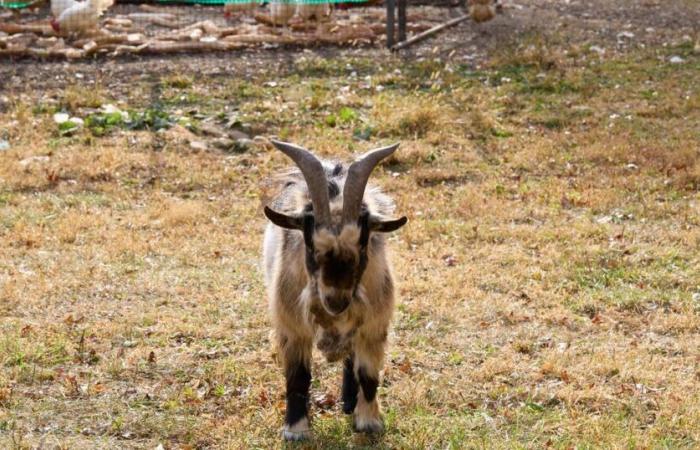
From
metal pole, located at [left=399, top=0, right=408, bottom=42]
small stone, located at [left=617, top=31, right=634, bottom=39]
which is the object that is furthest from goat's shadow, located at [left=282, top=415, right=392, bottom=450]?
small stone, located at [left=617, top=31, right=634, bottom=39]

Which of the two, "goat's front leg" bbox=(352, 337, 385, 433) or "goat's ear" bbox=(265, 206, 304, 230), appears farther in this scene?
"goat's front leg" bbox=(352, 337, 385, 433)

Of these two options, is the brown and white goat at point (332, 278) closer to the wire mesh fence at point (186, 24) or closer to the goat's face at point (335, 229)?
the goat's face at point (335, 229)

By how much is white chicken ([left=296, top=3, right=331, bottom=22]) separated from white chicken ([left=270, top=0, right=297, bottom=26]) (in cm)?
16

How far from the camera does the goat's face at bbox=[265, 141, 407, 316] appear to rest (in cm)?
495

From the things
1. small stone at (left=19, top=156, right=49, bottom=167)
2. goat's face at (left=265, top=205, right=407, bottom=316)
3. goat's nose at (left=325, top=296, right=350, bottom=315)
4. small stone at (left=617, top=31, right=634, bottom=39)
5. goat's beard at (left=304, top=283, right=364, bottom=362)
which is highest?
goat's face at (left=265, top=205, right=407, bottom=316)

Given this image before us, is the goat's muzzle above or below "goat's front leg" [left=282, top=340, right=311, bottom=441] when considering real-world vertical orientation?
above

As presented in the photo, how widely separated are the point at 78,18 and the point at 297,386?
10.9m

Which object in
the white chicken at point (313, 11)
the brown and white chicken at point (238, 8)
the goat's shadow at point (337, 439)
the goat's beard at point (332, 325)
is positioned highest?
the goat's beard at point (332, 325)

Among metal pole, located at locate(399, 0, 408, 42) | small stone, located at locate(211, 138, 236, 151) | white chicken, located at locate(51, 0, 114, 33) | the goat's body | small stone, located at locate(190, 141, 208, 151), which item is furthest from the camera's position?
metal pole, located at locate(399, 0, 408, 42)

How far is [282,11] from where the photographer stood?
1568cm

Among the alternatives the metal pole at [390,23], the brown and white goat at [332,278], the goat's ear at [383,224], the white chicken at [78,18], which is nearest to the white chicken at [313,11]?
the metal pole at [390,23]

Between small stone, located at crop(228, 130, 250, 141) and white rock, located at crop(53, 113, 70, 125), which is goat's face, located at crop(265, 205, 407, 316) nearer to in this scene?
small stone, located at crop(228, 130, 250, 141)

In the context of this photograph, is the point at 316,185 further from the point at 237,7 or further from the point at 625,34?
the point at 237,7

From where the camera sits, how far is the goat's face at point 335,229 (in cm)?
495
